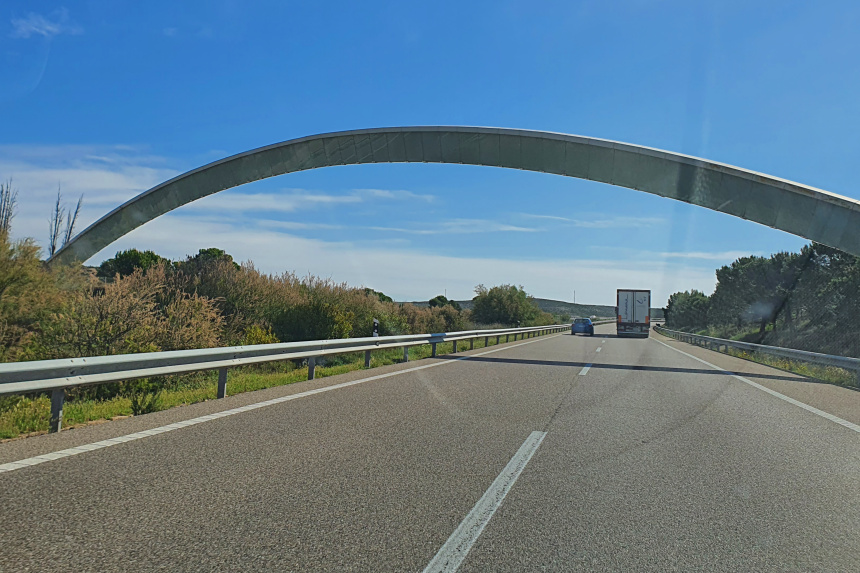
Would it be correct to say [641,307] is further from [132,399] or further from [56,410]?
[56,410]

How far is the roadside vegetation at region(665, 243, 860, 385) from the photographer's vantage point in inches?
1700

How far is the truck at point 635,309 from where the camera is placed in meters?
44.9

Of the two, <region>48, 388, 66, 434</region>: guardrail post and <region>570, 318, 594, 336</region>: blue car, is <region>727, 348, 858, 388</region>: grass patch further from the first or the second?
<region>570, 318, 594, 336</region>: blue car

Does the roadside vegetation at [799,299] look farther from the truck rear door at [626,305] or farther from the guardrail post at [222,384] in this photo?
the guardrail post at [222,384]

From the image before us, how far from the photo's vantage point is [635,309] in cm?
4516

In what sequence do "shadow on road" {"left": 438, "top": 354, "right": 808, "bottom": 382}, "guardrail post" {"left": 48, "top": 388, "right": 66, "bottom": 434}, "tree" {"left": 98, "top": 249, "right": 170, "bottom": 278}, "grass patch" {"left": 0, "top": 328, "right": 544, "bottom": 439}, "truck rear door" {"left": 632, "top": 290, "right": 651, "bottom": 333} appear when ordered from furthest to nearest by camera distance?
"tree" {"left": 98, "top": 249, "right": 170, "bottom": 278}
"truck rear door" {"left": 632, "top": 290, "right": 651, "bottom": 333}
"shadow on road" {"left": 438, "top": 354, "right": 808, "bottom": 382}
"grass patch" {"left": 0, "top": 328, "right": 544, "bottom": 439}
"guardrail post" {"left": 48, "top": 388, "right": 66, "bottom": 434}

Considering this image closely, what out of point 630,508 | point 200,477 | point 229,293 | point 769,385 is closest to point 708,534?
point 630,508

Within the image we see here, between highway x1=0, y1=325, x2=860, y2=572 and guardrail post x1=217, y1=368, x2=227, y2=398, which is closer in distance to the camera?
highway x1=0, y1=325, x2=860, y2=572

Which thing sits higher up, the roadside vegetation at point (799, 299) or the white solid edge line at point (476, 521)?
the roadside vegetation at point (799, 299)

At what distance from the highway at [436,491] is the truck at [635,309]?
38.2m

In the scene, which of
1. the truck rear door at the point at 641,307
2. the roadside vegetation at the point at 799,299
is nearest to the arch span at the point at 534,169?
the roadside vegetation at the point at 799,299

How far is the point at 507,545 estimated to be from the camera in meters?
3.33

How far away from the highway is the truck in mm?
38188

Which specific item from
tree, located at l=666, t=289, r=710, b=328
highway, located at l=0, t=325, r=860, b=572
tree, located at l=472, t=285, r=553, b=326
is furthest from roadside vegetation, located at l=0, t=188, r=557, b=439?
tree, located at l=666, t=289, r=710, b=328
